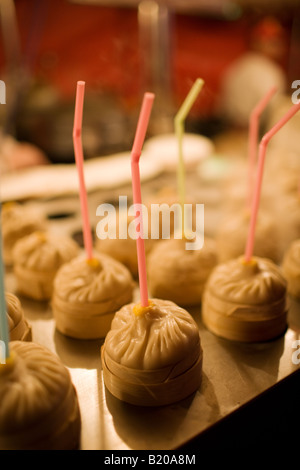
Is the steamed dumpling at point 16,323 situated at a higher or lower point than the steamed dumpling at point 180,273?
higher

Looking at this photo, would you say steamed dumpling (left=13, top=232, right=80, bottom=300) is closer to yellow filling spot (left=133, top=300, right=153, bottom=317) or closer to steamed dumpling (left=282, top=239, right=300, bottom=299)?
yellow filling spot (left=133, top=300, right=153, bottom=317)

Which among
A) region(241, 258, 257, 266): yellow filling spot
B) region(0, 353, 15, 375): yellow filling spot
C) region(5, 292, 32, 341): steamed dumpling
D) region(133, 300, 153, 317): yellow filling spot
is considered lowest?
region(5, 292, 32, 341): steamed dumpling

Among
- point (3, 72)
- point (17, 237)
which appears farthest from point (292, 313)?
point (3, 72)

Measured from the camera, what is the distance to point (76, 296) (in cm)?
135

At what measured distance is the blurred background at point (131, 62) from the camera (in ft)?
9.28

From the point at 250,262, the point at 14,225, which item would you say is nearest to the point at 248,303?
the point at 250,262

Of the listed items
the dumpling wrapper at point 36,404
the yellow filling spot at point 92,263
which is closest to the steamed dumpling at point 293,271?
the yellow filling spot at point 92,263

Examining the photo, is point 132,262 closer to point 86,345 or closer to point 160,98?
point 86,345

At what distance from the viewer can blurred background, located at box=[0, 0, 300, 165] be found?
2828 mm

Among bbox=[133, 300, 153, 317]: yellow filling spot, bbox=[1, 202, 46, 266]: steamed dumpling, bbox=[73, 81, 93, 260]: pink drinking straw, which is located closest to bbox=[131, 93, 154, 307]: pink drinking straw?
bbox=[133, 300, 153, 317]: yellow filling spot

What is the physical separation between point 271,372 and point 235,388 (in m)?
0.12

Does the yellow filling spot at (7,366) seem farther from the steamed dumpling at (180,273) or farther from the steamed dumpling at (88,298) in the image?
the steamed dumpling at (180,273)

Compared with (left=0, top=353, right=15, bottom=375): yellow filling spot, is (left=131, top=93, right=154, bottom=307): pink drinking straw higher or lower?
higher

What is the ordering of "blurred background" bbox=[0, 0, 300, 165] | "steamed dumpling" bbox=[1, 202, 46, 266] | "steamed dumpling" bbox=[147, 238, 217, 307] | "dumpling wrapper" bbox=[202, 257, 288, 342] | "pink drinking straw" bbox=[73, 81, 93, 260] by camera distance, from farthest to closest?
"blurred background" bbox=[0, 0, 300, 165], "steamed dumpling" bbox=[1, 202, 46, 266], "steamed dumpling" bbox=[147, 238, 217, 307], "dumpling wrapper" bbox=[202, 257, 288, 342], "pink drinking straw" bbox=[73, 81, 93, 260]
